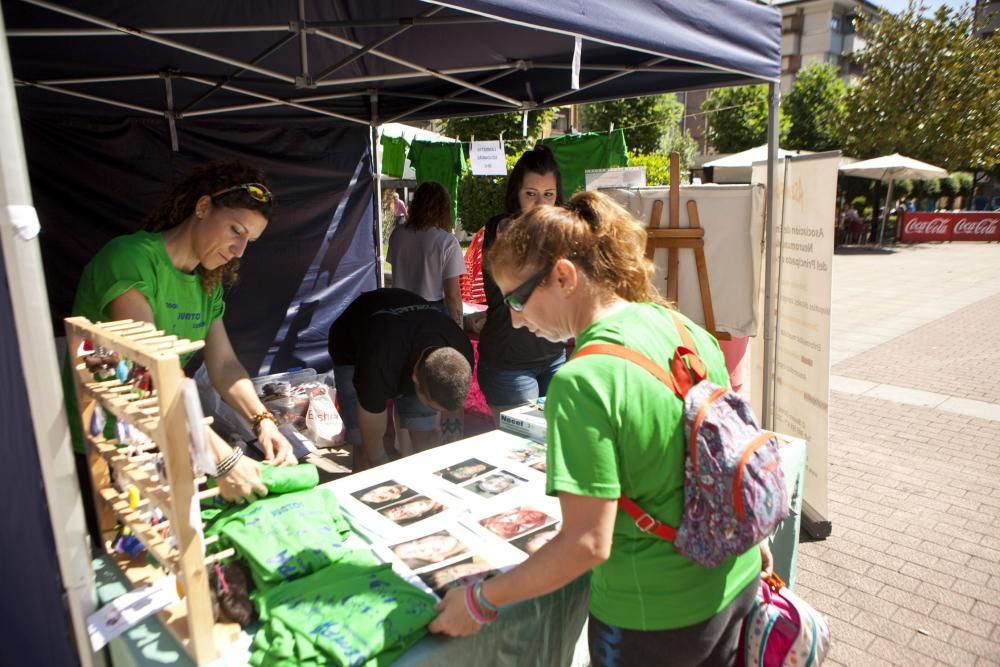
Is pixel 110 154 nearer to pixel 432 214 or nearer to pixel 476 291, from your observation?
pixel 432 214

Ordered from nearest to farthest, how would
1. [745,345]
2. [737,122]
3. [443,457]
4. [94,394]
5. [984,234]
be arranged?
[94,394], [443,457], [745,345], [984,234], [737,122]

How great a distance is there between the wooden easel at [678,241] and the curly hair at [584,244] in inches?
81.4

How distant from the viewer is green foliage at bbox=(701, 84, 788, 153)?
80.0 feet

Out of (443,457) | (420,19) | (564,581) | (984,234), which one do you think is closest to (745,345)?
(443,457)

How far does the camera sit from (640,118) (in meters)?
21.0

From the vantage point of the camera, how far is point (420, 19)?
238 centimetres

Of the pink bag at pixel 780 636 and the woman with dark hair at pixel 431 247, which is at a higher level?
the woman with dark hair at pixel 431 247

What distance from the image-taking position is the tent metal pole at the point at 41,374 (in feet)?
3.57

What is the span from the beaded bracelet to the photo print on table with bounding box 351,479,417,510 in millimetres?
432

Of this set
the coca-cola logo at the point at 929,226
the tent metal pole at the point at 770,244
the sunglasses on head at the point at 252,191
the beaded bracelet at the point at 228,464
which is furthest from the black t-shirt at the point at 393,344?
the coca-cola logo at the point at 929,226

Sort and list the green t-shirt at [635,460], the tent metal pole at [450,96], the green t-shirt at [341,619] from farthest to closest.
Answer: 1. the tent metal pole at [450,96]
2. the green t-shirt at [341,619]
3. the green t-shirt at [635,460]

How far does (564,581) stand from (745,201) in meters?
2.61

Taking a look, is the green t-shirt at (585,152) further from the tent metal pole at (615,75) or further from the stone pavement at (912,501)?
the stone pavement at (912,501)

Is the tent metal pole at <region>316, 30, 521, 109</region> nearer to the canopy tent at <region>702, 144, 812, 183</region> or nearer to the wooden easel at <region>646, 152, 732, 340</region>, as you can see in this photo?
the wooden easel at <region>646, 152, 732, 340</region>
